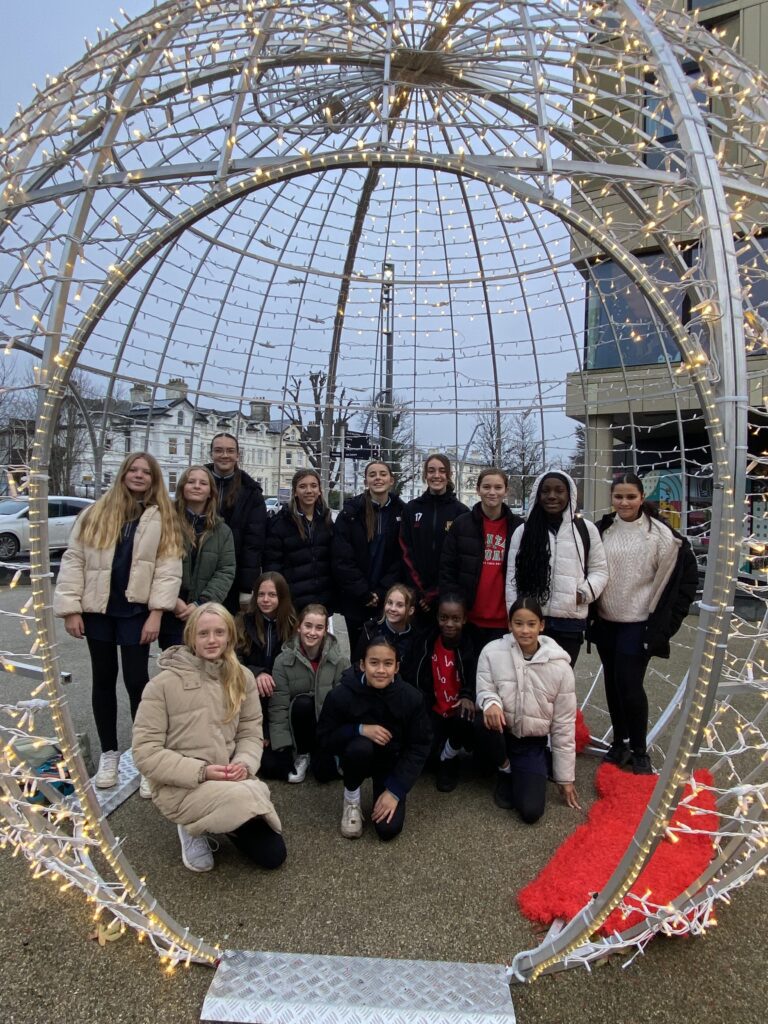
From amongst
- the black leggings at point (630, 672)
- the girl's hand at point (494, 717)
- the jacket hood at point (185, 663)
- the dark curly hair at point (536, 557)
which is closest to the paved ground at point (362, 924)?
the girl's hand at point (494, 717)

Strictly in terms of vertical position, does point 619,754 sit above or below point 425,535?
below

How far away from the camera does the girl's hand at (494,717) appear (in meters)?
3.05

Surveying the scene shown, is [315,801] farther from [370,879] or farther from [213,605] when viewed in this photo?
[213,605]

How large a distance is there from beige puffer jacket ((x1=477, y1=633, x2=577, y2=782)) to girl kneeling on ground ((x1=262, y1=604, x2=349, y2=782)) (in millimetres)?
873

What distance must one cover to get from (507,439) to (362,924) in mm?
4235

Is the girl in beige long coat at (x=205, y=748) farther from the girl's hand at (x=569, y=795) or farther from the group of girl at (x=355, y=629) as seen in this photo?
the girl's hand at (x=569, y=795)

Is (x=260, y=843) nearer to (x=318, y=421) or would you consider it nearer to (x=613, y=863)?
(x=613, y=863)

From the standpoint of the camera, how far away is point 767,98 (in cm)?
229

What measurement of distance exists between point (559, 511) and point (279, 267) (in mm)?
3062

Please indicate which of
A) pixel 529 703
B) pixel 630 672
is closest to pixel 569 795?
pixel 529 703

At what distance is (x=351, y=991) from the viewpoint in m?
1.87

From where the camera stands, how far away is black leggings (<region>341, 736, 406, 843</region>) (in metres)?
2.79

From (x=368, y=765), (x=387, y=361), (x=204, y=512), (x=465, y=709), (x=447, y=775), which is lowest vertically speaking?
(x=447, y=775)

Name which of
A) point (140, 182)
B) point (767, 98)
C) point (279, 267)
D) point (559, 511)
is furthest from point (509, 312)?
point (140, 182)
